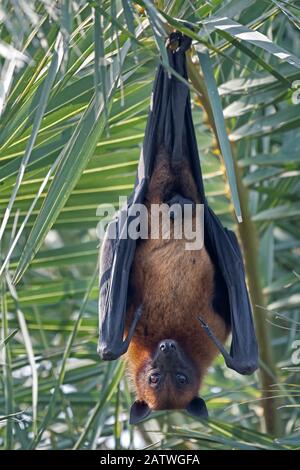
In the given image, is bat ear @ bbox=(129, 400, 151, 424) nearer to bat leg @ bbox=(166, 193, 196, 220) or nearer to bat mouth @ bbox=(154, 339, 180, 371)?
bat mouth @ bbox=(154, 339, 180, 371)

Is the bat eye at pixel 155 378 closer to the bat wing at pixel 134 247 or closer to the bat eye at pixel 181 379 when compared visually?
the bat eye at pixel 181 379

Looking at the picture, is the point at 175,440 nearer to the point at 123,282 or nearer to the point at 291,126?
the point at 123,282

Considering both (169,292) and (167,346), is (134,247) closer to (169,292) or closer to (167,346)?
(169,292)

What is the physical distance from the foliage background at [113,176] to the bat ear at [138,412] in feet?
0.39

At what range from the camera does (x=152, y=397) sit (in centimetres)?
412

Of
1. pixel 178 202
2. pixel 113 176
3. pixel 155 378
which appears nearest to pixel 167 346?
pixel 155 378

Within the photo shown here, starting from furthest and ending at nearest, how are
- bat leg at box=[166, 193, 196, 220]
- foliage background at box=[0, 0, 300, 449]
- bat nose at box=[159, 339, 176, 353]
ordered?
1. bat nose at box=[159, 339, 176, 353]
2. bat leg at box=[166, 193, 196, 220]
3. foliage background at box=[0, 0, 300, 449]

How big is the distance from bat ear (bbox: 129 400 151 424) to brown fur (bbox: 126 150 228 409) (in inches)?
2.1

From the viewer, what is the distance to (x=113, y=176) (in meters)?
4.61

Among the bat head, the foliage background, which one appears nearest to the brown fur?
the bat head

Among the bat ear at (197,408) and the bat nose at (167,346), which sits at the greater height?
the bat nose at (167,346)

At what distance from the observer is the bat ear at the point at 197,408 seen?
4.07m

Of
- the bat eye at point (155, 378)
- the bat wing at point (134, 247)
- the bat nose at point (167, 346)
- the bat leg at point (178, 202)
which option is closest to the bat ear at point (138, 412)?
the bat eye at point (155, 378)

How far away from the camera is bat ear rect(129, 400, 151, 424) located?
4000 mm
